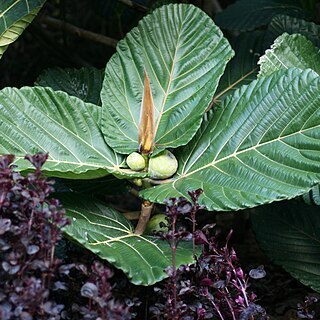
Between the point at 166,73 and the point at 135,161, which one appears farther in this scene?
the point at 166,73

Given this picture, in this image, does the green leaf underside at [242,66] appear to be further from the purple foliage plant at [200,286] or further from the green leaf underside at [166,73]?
the purple foliage plant at [200,286]

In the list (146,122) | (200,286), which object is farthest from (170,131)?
(200,286)

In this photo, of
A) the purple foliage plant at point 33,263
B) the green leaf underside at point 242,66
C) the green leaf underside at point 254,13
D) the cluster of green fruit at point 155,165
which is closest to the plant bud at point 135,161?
the cluster of green fruit at point 155,165

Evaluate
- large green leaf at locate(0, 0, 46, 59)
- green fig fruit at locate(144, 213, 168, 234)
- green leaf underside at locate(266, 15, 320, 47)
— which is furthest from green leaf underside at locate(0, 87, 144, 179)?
green leaf underside at locate(266, 15, 320, 47)

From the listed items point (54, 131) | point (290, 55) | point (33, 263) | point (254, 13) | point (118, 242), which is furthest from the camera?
point (254, 13)

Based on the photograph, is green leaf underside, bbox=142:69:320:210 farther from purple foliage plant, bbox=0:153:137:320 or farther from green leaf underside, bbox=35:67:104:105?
green leaf underside, bbox=35:67:104:105

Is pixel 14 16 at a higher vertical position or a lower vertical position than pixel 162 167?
higher

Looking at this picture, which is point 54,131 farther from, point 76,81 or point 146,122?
point 76,81
